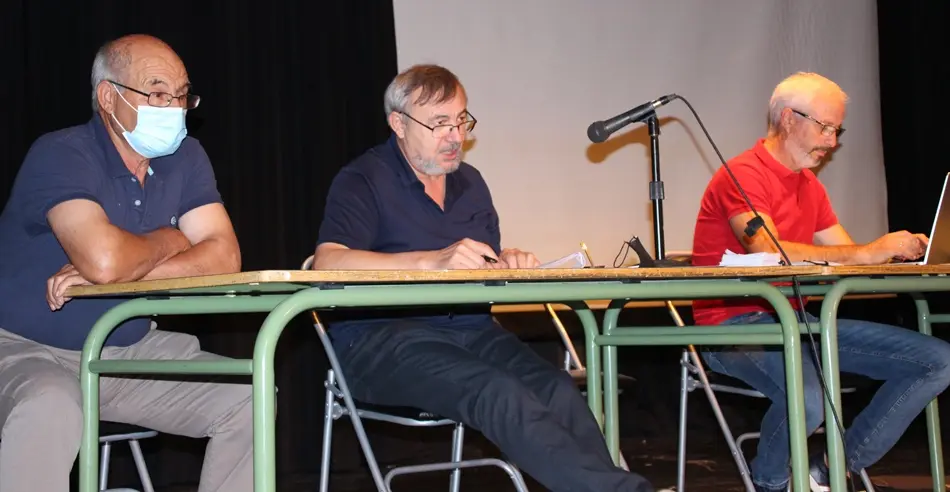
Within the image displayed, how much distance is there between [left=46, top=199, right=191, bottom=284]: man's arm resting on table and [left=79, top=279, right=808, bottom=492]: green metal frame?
7 cm

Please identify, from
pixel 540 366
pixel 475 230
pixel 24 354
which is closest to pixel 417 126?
pixel 475 230

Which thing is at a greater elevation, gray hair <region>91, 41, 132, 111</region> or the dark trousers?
gray hair <region>91, 41, 132, 111</region>

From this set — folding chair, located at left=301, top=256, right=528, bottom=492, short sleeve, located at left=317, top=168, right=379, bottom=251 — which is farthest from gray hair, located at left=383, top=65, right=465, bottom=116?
folding chair, located at left=301, top=256, right=528, bottom=492

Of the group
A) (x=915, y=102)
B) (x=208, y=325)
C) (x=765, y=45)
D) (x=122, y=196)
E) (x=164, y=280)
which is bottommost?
(x=208, y=325)

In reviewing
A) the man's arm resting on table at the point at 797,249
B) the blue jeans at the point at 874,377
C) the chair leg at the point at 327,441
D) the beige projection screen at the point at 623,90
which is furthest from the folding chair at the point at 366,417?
the beige projection screen at the point at 623,90

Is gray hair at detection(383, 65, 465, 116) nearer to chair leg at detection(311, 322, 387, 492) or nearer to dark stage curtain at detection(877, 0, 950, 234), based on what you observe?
chair leg at detection(311, 322, 387, 492)

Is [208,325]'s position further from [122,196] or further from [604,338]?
[604,338]

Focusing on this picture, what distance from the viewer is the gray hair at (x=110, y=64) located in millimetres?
2285

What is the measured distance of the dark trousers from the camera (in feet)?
5.78

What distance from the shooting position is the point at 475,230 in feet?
8.20

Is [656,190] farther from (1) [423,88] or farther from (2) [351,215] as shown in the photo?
(2) [351,215]

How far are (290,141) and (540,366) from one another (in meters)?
1.84

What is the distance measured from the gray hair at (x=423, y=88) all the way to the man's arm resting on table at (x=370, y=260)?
48cm

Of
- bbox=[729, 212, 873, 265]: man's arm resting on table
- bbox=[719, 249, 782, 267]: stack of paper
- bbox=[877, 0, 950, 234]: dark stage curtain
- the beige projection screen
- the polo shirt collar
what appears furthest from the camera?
bbox=[877, 0, 950, 234]: dark stage curtain
